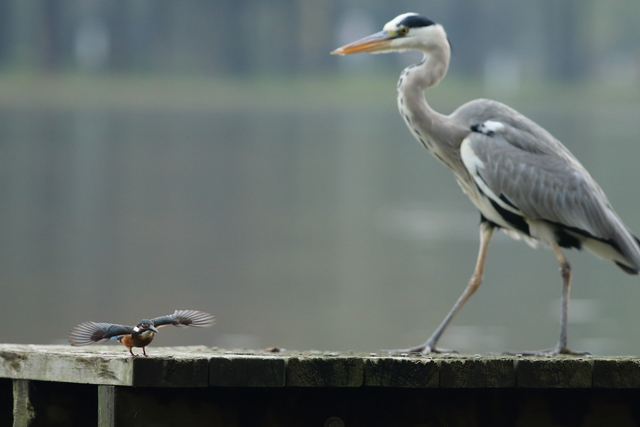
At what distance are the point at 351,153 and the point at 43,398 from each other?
3042 centimetres

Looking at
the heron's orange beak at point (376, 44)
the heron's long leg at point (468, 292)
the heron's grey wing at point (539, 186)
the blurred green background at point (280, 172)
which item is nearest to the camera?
the heron's long leg at point (468, 292)

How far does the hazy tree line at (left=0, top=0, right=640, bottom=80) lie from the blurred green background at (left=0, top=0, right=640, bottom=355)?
4.9 inches

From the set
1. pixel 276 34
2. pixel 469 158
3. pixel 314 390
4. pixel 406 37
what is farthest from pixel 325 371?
pixel 276 34

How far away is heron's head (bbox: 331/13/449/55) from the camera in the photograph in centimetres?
437

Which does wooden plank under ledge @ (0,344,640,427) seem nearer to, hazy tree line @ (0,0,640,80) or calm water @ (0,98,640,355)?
calm water @ (0,98,640,355)

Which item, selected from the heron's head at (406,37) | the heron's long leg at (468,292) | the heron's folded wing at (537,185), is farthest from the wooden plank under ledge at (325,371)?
the heron's head at (406,37)

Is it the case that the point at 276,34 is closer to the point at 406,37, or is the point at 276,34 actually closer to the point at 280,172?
the point at 280,172

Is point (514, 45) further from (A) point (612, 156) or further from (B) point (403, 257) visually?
(B) point (403, 257)

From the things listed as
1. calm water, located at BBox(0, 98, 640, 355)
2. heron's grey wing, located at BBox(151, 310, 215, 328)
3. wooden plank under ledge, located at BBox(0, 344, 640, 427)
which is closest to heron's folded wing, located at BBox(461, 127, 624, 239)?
wooden plank under ledge, located at BBox(0, 344, 640, 427)

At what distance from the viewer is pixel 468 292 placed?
416 cm

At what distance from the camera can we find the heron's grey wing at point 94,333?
247 cm

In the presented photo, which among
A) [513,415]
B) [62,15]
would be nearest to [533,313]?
[513,415]

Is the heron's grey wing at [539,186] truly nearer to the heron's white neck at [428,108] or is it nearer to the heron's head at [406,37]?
the heron's white neck at [428,108]

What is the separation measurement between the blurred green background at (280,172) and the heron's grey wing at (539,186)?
358 centimetres
